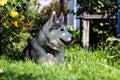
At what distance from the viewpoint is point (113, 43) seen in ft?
31.2

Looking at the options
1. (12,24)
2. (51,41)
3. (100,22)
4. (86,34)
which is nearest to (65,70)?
(51,41)

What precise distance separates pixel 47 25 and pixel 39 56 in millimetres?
512

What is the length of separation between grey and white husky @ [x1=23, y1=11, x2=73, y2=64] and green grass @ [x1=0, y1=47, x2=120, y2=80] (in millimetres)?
172

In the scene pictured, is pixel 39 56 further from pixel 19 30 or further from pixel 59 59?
pixel 19 30

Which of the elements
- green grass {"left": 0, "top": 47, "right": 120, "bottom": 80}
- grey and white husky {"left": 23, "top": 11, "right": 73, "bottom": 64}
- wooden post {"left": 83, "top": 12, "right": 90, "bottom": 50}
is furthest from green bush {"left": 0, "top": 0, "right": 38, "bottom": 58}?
wooden post {"left": 83, "top": 12, "right": 90, "bottom": 50}

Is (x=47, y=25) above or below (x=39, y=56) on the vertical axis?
above

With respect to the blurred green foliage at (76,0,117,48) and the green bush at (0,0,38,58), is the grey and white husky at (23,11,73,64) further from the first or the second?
the blurred green foliage at (76,0,117,48)

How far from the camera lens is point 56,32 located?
745 centimetres

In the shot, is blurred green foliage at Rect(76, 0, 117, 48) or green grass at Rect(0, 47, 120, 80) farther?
blurred green foliage at Rect(76, 0, 117, 48)

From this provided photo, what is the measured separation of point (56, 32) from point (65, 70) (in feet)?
2.62

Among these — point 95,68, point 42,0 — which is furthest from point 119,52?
point 42,0

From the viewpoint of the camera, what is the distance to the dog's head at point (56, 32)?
745cm

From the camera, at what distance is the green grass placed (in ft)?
21.2

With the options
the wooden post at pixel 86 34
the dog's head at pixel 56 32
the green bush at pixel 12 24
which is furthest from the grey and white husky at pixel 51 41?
the wooden post at pixel 86 34
